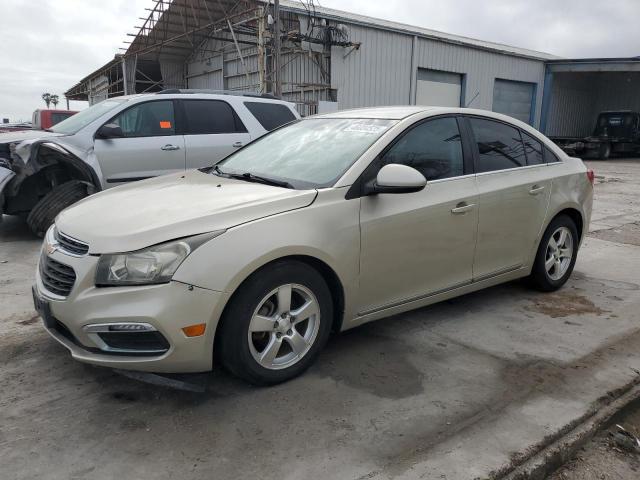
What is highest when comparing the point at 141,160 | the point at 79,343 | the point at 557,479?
the point at 141,160

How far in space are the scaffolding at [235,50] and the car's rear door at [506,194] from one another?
40.2 ft

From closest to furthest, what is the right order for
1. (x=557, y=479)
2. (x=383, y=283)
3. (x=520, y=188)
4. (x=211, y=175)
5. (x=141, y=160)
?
(x=557, y=479), (x=383, y=283), (x=211, y=175), (x=520, y=188), (x=141, y=160)

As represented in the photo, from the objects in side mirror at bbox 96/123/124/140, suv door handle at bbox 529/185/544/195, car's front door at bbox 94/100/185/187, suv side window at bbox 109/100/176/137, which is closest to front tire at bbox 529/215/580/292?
suv door handle at bbox 529/185/544/195

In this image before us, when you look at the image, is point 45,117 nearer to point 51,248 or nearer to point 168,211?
point 51,248

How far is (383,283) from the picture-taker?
3354 millimetres

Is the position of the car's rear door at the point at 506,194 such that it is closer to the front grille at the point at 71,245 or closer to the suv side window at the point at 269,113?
the front grille at the point at 71,245

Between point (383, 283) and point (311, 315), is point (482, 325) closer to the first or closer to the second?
point (383, 283)

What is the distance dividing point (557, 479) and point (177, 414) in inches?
73.4

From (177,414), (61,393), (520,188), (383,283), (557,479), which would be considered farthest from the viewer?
(520,188)

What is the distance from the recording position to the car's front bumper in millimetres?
2582

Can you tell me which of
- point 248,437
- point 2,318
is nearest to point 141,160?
point 2,318

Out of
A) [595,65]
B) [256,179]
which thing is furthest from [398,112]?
[595,65]

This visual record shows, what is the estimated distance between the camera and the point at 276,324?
9.59ft

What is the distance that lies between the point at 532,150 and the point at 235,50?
733 inches
